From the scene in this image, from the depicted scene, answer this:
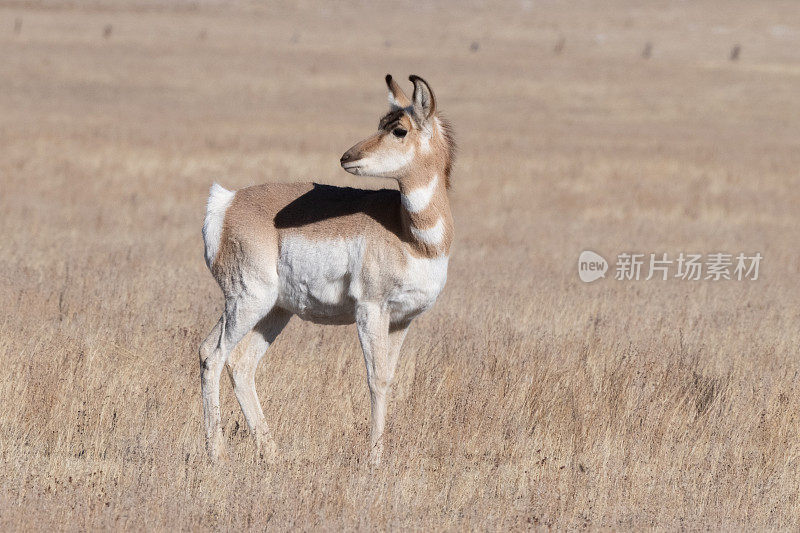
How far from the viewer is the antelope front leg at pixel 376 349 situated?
6730mm

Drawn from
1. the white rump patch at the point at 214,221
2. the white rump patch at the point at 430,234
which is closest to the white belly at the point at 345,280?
the white rump patch at the point at 430,234

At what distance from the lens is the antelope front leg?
6730 mm

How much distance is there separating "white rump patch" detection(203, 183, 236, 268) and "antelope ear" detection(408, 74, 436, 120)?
1533 millimetres

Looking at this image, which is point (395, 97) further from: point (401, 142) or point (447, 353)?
point (447, 353)

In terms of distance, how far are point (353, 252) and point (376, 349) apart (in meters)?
0.63

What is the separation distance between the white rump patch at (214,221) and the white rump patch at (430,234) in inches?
53.8

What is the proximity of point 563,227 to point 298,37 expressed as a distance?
1969 inches

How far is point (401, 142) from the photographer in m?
6.68

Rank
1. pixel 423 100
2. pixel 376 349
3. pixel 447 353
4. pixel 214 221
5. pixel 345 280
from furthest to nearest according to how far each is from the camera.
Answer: pixel 447 353, pixel 214 221, pixel 345 280, pixel 376 349, pixel 423 100

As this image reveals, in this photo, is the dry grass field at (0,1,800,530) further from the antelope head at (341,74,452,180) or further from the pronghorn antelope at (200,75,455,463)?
the antelope head at (341,74,452,180)

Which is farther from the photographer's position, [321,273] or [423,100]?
[321,273]

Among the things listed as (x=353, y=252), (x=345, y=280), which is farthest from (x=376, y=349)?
(x=353, y=252)

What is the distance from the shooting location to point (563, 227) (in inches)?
768

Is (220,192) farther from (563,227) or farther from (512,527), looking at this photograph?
(563,227)
